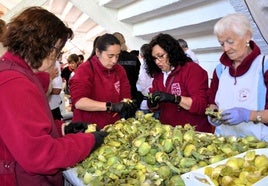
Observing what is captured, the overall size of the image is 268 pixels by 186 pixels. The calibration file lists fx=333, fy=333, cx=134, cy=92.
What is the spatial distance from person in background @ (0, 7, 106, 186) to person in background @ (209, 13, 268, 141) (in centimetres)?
83

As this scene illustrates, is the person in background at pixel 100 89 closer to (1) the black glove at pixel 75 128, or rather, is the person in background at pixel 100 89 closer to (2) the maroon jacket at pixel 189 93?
(2) the maroon jacket at pixel 189 93

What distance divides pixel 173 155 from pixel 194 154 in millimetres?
85

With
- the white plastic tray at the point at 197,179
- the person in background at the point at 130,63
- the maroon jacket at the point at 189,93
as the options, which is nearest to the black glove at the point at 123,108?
the maroon jacket at the point at 189,93

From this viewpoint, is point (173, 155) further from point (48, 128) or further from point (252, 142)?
point (48, 128)

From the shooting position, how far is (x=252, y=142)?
1475mm

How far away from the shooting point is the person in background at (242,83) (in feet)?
6.04

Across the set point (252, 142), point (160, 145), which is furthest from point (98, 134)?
point (252, 142)

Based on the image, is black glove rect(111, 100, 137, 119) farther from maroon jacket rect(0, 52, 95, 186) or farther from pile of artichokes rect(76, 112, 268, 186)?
maroon jacket rect(0, 52, 95, 186)

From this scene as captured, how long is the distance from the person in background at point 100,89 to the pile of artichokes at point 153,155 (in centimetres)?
67

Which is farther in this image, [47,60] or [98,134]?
[98,134]

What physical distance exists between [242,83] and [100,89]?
3.23 ft

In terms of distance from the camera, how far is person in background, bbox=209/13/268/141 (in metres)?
1.84

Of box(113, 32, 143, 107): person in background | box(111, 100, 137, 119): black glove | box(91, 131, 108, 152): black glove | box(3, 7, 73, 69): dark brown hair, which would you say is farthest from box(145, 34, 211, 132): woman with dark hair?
box(113, 32, 143, 107): person in background

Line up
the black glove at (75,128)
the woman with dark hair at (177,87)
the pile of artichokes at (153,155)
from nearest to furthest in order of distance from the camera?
1. the pile of artichokes at (153,155)
2. the black glove at (75,128)
3. the woman with dark hair at (177,87)
